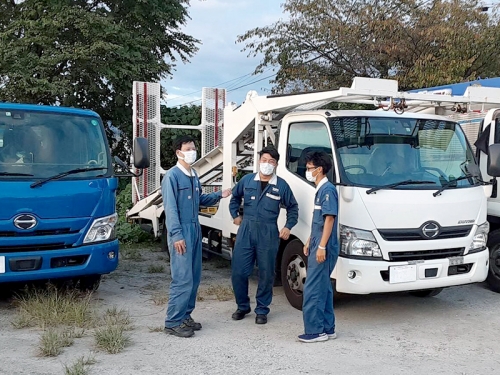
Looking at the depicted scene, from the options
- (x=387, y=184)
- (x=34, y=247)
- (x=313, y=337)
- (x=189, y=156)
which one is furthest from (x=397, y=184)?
(x=34, y=247)

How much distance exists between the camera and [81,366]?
14.5 feet

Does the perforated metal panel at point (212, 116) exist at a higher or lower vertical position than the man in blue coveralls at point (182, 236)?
higher

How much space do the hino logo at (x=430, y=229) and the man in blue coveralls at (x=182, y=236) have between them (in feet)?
7.10

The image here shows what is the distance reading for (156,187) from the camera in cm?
1127

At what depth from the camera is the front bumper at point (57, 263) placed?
18.9 ft

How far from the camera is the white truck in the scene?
18.0 feet

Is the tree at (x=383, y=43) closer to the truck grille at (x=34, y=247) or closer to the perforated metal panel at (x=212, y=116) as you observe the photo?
the perforated metal panel at (x=212, y=116)

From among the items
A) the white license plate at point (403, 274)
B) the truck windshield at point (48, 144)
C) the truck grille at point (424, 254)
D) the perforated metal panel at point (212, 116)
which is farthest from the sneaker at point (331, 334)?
the perforated metal panel at point (212, 116)

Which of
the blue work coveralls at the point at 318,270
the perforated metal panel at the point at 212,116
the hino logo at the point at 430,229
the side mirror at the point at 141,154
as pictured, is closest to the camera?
the blue work coveralls at the point at 318,270

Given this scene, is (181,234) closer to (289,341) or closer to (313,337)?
(289,341)

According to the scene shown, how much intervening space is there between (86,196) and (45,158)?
63 centimetres

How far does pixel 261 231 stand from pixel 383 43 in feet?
45.6

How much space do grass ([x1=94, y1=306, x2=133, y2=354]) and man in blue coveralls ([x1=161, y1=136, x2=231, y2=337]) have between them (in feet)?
1.41

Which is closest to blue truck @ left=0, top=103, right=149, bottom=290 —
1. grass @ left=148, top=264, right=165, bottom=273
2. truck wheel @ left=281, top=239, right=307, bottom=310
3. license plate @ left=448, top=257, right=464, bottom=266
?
grass @ left=148, top=264, right=165, bottom=273
